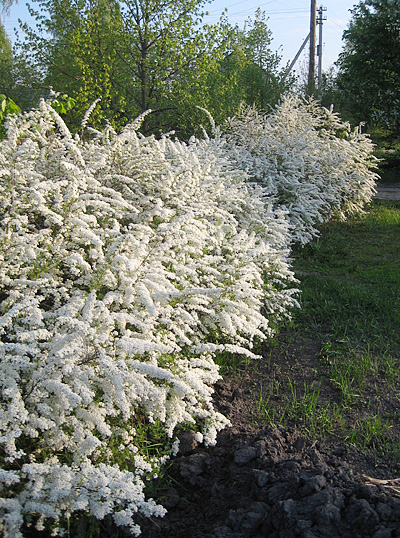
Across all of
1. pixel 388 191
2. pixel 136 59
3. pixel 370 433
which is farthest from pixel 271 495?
pixel 388 191

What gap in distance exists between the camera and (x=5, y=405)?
243cm

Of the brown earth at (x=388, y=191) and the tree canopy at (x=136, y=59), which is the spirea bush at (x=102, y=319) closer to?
the tree canopy at (x=136, y=59)

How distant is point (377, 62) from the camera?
1598 centimetres

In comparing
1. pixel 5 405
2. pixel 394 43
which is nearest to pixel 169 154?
pixel 5 405

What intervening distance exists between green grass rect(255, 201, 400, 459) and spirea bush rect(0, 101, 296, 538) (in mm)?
437

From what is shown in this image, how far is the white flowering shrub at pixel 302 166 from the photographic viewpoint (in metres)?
7.57

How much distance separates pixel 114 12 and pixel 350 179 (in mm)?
6092

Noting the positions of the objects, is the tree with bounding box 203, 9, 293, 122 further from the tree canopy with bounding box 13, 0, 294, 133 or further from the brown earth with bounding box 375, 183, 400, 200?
the brown earth with bounding box 375, 183, 400, 200

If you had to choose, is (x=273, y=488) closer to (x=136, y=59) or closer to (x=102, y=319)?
(x=102, y=319)

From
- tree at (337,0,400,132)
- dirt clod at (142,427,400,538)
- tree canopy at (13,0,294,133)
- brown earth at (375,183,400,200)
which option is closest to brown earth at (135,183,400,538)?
dirt clod at (142,427,400,538)

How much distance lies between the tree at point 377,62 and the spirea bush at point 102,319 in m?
13.7

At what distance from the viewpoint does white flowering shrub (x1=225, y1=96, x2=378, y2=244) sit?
757 centimetres

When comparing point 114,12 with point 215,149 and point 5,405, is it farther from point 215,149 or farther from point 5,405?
point 5,405

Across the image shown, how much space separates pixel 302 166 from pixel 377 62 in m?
10.2
